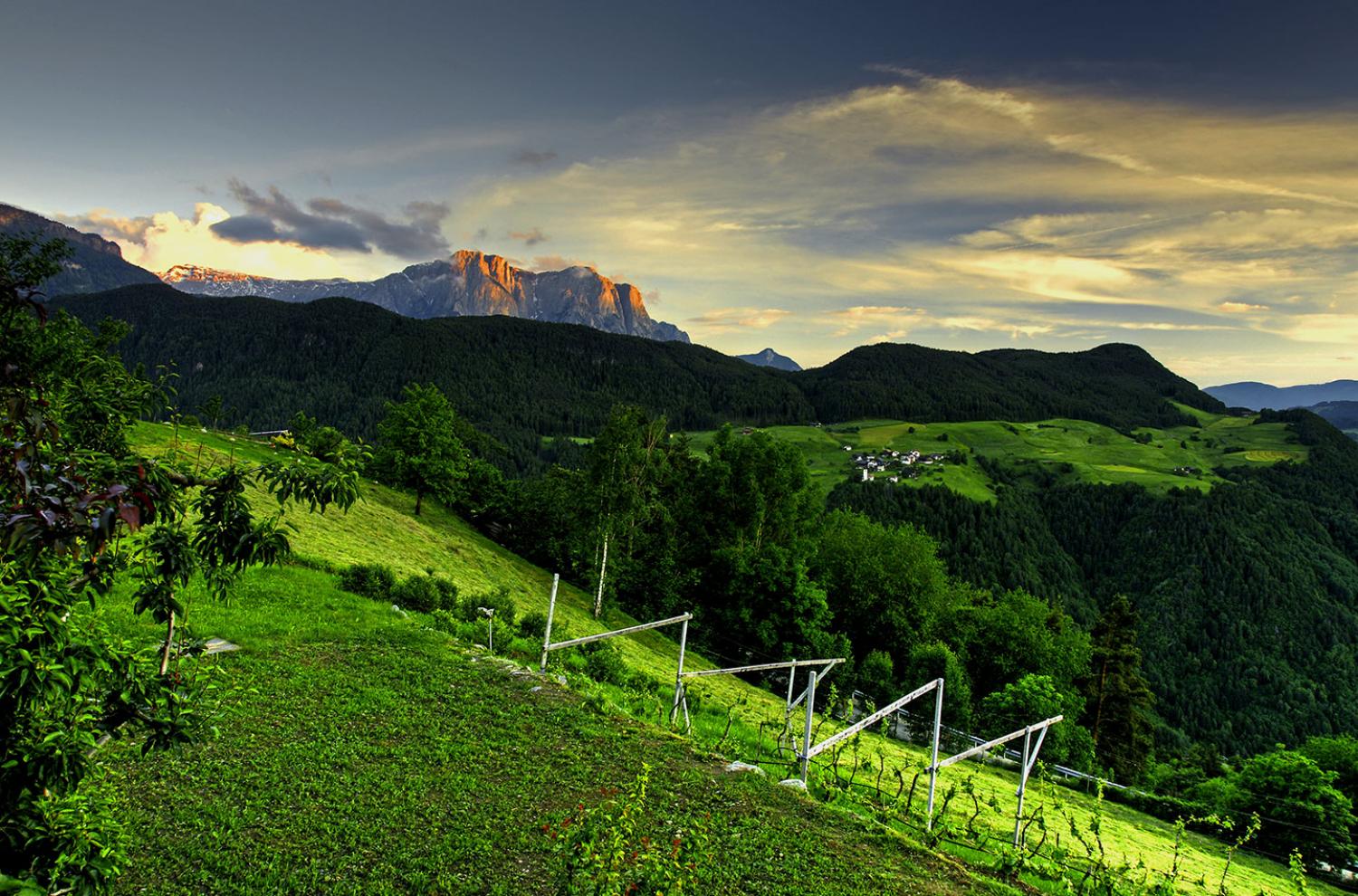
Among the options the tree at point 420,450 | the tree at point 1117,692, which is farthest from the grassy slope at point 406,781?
the tree at point 1117,692

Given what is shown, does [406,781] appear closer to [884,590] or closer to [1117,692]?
[884,590]

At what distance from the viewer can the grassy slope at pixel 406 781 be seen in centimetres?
946

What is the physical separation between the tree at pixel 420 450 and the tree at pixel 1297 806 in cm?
5265

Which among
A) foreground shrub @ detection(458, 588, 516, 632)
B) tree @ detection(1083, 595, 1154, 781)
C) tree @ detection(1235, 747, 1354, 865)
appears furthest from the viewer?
tree @ detection(1083, 595, 1154, 781)

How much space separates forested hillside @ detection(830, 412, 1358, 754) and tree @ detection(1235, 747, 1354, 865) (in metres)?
103

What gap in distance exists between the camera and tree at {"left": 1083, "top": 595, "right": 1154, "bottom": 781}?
52312mm

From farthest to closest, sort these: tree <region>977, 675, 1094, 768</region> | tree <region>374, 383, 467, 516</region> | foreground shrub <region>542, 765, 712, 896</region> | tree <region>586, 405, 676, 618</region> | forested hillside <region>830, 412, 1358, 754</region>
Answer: forested hillside <region>830, 412, 1358, 754</region>, tree <region>374, 383, 467, 516</region>, tree <region>586, 405, 676, 618</region>, tree <region>977, 675, 1094, 768</region>, foreground shrub <region>542, 765, 712, 896</region>

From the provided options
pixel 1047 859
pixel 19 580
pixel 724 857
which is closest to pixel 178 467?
pixel 19 580

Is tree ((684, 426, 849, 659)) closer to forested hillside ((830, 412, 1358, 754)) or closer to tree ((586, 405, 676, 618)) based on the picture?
tree ((586, 405, 676, 618))

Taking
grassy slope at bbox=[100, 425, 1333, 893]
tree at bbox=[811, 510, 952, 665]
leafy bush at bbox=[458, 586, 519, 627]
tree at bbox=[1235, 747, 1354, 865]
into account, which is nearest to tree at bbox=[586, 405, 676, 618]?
tree at bbox=[811, 510, 952, 665]

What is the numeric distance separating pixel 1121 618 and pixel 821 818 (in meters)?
54.3

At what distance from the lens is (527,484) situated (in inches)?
2586

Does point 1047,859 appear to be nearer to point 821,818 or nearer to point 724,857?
point 821,818

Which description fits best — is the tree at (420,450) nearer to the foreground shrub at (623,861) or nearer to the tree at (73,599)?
the foreground shrub at (623,861)
